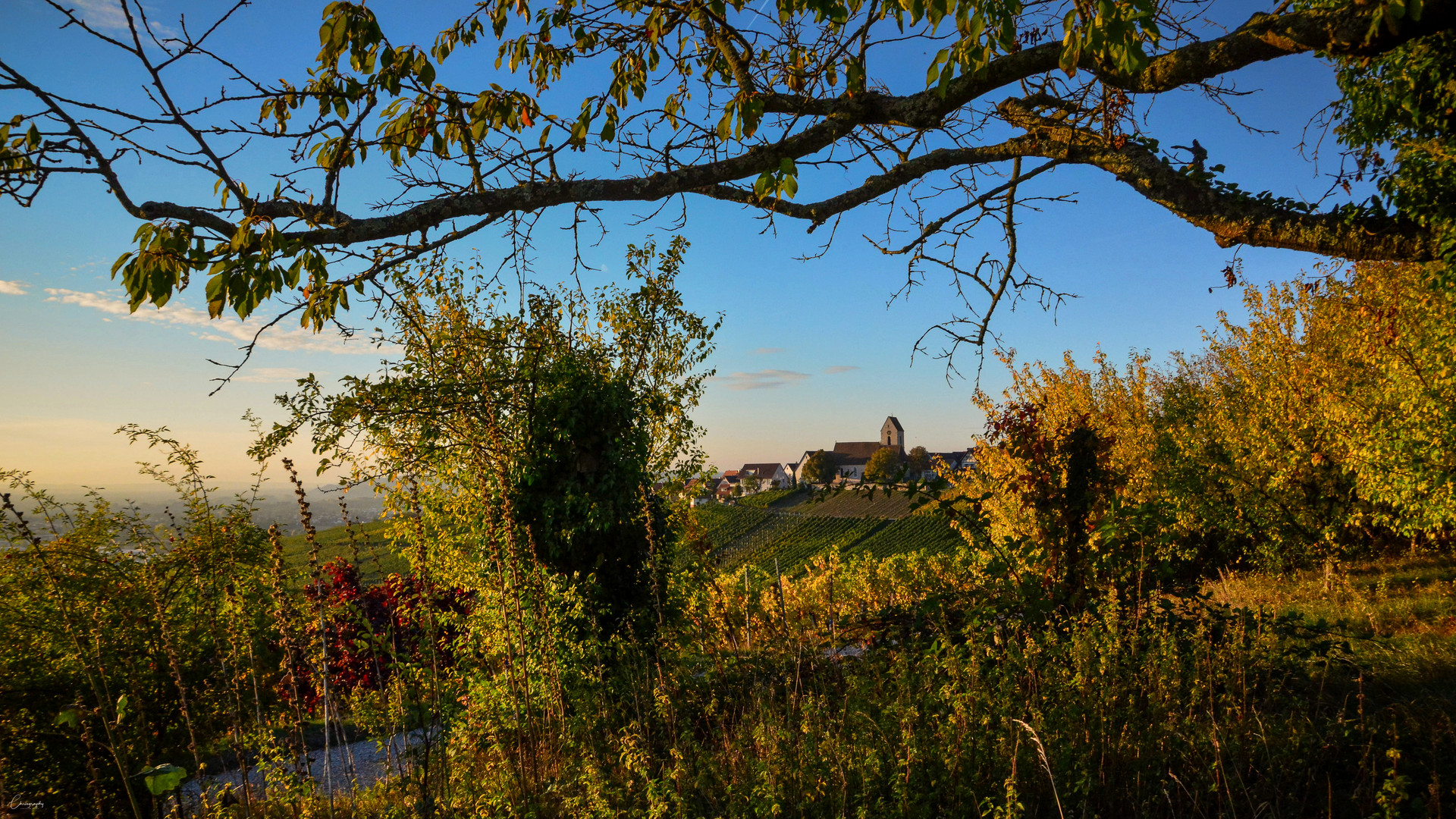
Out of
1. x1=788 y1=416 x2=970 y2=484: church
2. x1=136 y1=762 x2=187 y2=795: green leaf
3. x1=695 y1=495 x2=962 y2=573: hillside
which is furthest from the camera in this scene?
x1=788 y1=416 x2=970 y2=484: church

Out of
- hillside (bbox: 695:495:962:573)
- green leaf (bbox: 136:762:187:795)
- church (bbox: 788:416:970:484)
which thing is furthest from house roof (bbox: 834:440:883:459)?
green leaf (bbox: 136:762:187:795)

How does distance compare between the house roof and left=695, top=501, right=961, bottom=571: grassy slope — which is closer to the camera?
left=695, top=501, right=961, bottom=571: grassy slope

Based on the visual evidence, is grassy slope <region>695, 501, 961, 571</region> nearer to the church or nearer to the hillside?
the hillside

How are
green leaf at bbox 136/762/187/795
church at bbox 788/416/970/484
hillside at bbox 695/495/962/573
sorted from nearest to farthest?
green leaf at bbox 136/762/187/795 < hillside at bbox 695/495/962/573 < church at bbox 788/416/970/484

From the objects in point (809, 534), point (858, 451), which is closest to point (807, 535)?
point (809, 534)

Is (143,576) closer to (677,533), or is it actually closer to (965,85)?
(677,533)

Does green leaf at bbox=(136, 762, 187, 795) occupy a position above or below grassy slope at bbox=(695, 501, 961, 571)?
above

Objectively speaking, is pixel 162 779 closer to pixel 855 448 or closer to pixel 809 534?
pixel 809 534

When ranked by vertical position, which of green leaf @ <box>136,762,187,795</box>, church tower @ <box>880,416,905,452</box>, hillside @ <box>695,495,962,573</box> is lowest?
hillside @ <box>695,495,962,573</box>

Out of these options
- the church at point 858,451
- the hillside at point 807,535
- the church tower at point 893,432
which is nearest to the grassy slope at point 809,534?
the hillside at point 807,535

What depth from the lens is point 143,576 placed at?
4.43m

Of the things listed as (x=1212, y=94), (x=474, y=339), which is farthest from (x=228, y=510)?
(x=1212, y=94)

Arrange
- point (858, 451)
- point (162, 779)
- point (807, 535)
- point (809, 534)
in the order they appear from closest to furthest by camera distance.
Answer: point (162, 779) < point (807, 535) < point (809, 534) < point (858, 451)

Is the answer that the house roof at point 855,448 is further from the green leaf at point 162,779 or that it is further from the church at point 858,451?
the green leaf at point 162,779
